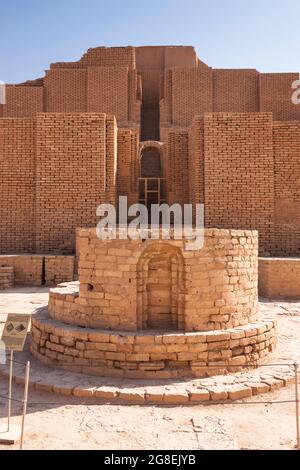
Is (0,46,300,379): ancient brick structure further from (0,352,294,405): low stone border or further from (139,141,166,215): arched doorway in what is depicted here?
(0,352,294,405): low stone border

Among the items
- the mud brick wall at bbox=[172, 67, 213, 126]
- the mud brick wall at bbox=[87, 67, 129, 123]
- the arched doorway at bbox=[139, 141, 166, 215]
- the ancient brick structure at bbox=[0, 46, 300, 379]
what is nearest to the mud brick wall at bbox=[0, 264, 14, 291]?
the ancient brick structure at bbox=[0, 46, 300, 379]

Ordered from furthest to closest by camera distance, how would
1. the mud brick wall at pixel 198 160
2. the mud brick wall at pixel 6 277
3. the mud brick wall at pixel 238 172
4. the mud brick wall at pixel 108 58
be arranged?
the mud brick wall at pixel 108 58
the mud brick wall at pixel 198 160
the mud brick wall at pixel 238 172
the mud brick wall at pixel 6 277

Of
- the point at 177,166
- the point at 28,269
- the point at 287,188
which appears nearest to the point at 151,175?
the point at 177,166

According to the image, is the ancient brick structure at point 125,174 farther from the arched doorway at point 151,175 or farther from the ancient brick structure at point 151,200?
the arched doorway at point 151,175

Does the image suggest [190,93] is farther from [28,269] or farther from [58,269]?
[28,269]

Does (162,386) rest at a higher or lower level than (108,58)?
lower

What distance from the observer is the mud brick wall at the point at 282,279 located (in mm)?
9375

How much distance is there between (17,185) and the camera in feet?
38.2

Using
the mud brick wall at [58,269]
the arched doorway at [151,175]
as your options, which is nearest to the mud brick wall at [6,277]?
the mud brick wall at [58,269]

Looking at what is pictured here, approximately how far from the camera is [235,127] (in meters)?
11.1

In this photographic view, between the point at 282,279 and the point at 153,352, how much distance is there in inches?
227

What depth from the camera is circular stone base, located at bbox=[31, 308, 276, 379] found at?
15.1 ft

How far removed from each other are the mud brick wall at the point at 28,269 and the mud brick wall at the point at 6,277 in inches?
6.6

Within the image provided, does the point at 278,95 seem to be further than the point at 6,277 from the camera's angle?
Yes
